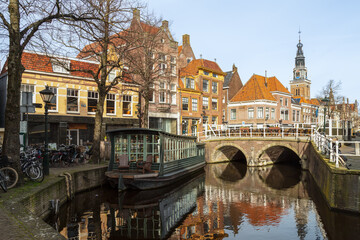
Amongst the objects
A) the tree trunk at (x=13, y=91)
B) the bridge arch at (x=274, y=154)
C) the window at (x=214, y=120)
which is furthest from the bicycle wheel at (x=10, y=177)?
the window at (x=214, y=120)

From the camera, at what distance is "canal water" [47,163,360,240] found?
8.76 metres

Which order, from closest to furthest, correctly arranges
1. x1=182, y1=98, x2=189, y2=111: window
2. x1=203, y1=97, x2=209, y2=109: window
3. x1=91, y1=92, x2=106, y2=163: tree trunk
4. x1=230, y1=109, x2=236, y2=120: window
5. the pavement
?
the pavement
x1=91, y1=92, x2=106, y2=163: tree trunk
x1=182, y1=98, x2=189, y2=111: window
x1=203, y1=97, x2=209, y2=109: window
x1=230, y1=109, x2=236, y2=120: window

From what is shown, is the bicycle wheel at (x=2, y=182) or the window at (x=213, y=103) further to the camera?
the window at (x=213, y=103)

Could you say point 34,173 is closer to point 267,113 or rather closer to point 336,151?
point 336,151

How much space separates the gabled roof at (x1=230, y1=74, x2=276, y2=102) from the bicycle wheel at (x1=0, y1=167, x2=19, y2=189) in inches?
1390

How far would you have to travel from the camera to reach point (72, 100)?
74.1ft

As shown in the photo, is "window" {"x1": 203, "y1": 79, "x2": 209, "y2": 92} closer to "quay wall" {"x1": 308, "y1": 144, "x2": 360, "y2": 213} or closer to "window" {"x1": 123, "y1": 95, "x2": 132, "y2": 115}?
"window" {"x1": 123, "y1": 95, "x2": 132, "y2": 115}

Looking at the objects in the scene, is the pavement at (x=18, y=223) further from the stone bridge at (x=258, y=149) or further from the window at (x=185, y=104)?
the window at (x=185, y=104)

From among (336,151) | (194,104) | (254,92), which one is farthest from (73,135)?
(254,92)

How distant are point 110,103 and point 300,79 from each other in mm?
72960

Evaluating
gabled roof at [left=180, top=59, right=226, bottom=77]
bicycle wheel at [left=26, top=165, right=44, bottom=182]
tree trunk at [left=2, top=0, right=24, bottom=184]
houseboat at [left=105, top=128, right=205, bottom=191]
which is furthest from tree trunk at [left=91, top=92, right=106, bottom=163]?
gabled roof at [left=180, top=59, right=226, bottom=77]

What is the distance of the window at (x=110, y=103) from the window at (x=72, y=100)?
2.80 m

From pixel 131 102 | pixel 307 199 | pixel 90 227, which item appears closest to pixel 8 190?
pixel 90 227

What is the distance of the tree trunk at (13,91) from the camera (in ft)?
31.2
